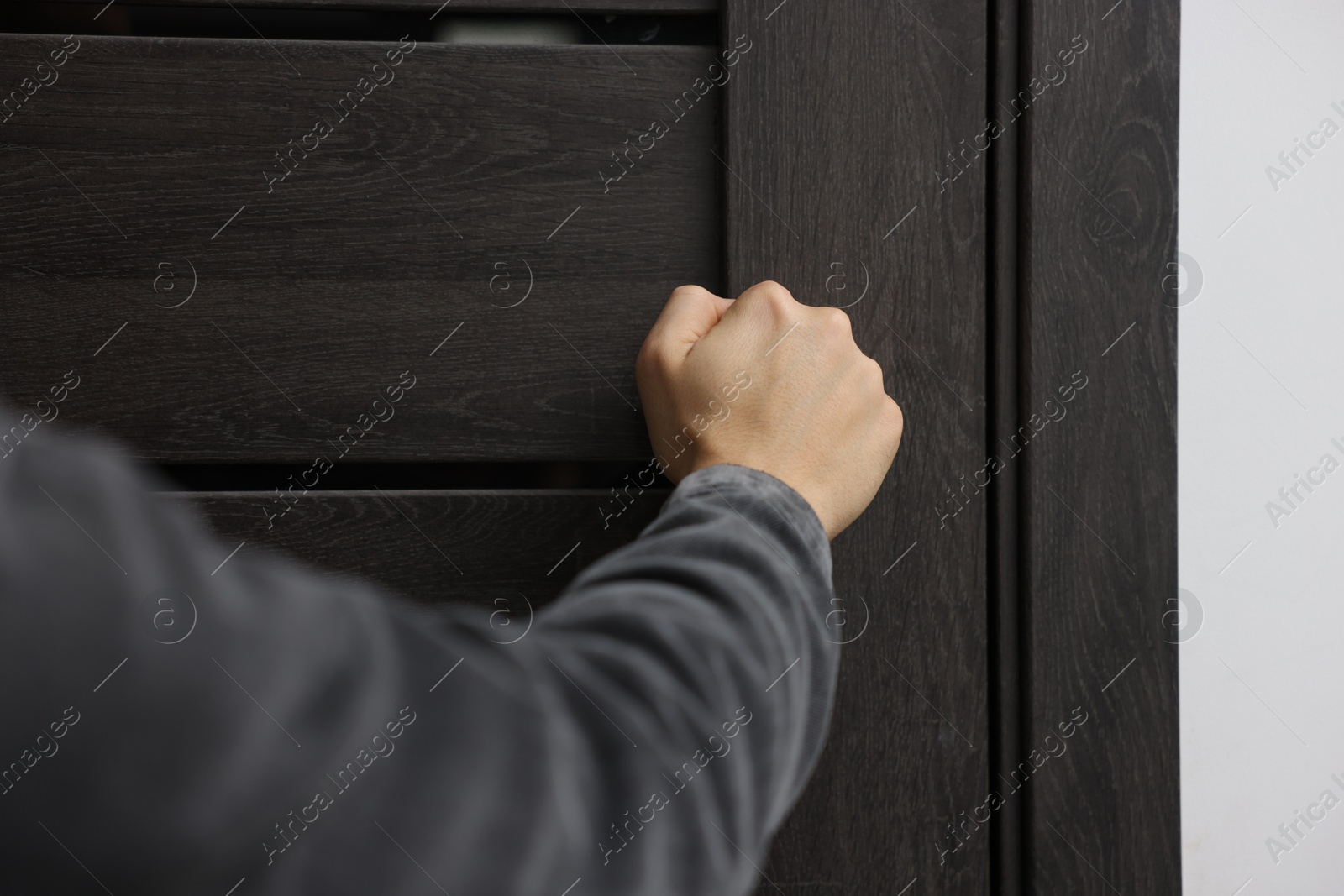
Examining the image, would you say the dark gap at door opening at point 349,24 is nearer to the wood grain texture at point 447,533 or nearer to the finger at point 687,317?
the finger at point 687,317

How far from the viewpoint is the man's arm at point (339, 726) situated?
20cm

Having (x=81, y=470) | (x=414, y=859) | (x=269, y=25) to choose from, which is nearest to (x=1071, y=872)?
(x=414, y=859)

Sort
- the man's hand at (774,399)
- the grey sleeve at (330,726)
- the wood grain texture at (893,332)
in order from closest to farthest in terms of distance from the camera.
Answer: the grey sleeve at (330,726) < the man's hand at (774,399) < the wood grain texture at (893,332)

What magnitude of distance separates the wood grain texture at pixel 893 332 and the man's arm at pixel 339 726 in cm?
24

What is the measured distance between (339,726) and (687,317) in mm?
308

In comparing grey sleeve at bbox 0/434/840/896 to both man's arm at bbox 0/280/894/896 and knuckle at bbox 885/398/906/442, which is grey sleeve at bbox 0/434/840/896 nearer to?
man's arm at bbox 0/280/894/896

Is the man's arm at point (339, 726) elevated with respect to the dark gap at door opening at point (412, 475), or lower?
lower

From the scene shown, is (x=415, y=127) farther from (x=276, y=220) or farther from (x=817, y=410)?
(x=817, y=410)

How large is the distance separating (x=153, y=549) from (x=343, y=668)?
0.19 feet

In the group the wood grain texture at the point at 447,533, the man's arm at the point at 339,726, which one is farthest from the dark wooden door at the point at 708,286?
the man's arm at the point at 339,726

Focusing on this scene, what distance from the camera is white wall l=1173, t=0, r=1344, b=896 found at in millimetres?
537

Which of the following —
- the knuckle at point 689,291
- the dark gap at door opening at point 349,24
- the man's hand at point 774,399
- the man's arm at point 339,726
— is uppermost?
the dark gap at door opening at point 349,24

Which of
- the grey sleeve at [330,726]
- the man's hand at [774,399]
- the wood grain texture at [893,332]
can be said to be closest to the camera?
the grey sleeve at [330,726]

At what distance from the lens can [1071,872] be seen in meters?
0.52
